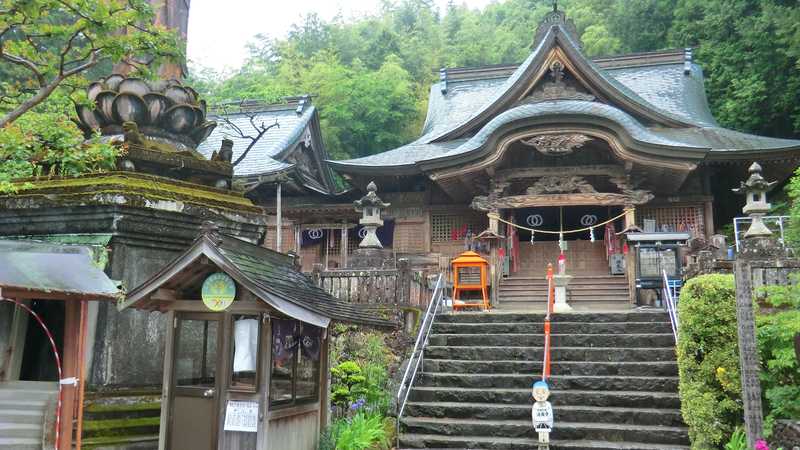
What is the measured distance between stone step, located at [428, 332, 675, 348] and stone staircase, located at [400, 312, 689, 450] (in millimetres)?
16

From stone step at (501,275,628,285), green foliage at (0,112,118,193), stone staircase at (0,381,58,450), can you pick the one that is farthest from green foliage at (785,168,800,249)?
stone staircase at (0,381,58,450)

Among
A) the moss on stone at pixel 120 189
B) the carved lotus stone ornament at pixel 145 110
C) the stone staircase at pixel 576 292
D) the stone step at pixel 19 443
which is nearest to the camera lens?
the stone step at pixel 19 443

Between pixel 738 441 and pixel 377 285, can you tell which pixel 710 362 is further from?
pixel 377 285

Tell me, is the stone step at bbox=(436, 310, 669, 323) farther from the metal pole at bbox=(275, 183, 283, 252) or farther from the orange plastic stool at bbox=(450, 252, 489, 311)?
the metal pole at bbox=(275, 183, 283, 252)

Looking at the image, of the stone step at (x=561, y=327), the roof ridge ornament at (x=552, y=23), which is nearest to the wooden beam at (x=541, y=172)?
the roof ridge ornament at (x=552, y=23)

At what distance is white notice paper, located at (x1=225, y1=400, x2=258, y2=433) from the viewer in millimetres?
5688

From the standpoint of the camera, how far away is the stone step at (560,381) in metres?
9.09

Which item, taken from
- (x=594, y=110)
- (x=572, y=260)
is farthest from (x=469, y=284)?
(x=594, y=110)

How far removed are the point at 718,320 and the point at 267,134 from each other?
20945 mm

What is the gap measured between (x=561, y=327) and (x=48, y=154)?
26.7 ft

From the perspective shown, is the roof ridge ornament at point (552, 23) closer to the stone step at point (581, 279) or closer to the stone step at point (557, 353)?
the stone step at point (581, 279)

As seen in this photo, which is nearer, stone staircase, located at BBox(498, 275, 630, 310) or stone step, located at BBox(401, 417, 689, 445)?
stone step, located at BBox(401, 417, 689, 445)

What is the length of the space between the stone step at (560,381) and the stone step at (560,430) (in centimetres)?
85

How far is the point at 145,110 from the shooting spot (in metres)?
7.32
